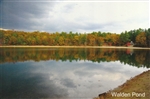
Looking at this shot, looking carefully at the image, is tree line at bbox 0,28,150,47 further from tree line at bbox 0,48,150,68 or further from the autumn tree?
tree line at bbox 0,48,150,68

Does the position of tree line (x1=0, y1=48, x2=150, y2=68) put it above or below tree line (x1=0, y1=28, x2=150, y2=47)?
below

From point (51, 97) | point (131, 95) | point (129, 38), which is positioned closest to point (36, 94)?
point (51, 97)

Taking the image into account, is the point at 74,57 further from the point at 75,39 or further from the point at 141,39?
the point at 75,39

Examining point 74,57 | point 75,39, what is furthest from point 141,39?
point 74,57

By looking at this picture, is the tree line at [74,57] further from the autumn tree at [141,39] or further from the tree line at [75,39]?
the autumn tree at [141,39]

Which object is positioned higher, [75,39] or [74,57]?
[75,39]

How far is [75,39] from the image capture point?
3556 inches

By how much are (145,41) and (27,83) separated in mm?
77241

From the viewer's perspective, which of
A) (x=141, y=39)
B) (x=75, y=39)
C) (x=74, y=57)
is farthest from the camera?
(x=75, y=39)

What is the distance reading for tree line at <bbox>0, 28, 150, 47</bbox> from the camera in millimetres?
78500

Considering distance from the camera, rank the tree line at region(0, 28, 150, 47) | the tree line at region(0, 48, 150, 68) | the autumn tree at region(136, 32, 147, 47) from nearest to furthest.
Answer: the tree line at region(0, 48, 150, 68), the autumn tree at region(136, 32, 147, 47), the tree line at region(0, 28, 150, 47)

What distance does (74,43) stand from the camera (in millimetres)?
91750

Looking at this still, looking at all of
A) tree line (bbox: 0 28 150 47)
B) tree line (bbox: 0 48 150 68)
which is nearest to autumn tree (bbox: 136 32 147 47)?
tree line (bbox: 0 28 150 47)

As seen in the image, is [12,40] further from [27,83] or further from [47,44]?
[27,83]
